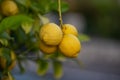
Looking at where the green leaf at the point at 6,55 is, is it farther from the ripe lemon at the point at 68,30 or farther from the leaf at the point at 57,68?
the leaf at the point at 57,68

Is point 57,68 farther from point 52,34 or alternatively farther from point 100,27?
point 100,27

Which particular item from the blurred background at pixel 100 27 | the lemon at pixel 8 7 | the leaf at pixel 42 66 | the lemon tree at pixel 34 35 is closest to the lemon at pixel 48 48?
the lemon tree at pixel 34 35

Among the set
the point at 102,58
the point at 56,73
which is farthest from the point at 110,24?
the point at 56,73

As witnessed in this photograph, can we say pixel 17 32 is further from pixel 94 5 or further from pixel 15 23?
pixel 94 5

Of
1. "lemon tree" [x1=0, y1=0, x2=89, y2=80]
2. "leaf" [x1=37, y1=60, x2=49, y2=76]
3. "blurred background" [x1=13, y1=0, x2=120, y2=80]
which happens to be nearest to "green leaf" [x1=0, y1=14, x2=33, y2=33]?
"lemon tree" [x1=0, y1=0, x2=89, y2=80]

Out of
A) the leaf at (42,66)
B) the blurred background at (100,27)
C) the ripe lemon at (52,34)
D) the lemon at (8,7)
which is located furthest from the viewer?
the blurred background at (100,27)

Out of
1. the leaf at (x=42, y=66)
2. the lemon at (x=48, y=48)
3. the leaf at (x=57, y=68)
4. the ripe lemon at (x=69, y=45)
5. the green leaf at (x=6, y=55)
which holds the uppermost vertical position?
the ripe lemon at (x=69, y=45)

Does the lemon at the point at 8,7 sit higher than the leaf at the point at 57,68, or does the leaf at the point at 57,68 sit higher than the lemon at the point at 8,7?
the lemon at the point at 8,7

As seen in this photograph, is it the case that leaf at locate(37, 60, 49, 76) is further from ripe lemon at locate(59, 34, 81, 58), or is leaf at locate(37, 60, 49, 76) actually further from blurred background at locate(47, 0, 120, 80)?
blurred background at locate(47, 0, 120, 80)

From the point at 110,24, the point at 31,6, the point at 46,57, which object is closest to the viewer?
the point at 31,6
